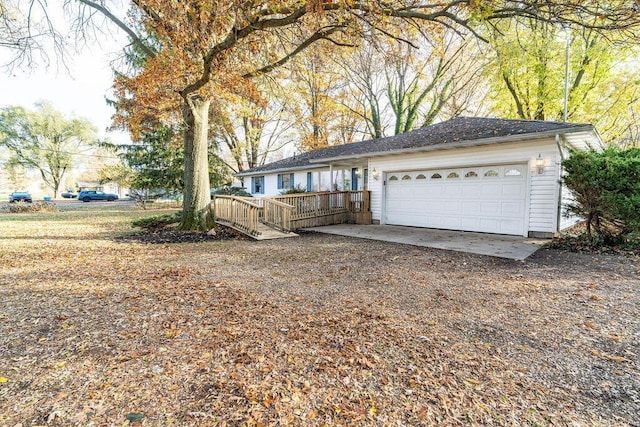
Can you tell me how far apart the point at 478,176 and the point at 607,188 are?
3158 mm

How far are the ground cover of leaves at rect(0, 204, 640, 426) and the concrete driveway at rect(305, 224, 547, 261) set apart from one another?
4.53 feet

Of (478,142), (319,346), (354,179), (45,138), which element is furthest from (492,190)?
(45,138)

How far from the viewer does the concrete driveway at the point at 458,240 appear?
6980 mm

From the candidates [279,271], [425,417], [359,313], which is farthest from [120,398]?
[279,271]

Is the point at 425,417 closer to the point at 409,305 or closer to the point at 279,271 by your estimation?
the point at 409,305

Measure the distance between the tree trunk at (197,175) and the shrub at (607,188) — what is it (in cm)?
1006

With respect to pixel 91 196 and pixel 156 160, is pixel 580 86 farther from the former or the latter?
pixel 91 196

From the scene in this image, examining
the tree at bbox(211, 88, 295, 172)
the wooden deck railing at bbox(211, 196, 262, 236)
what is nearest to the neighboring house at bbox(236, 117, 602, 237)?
the wooden deck railing at bbox(211, 196, 262, 236)

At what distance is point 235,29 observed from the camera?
6324mm

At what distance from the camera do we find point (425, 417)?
192cm

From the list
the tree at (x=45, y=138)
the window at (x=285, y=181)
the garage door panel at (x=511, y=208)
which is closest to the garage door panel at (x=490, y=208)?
the garage door panel at (x=511, y=208)

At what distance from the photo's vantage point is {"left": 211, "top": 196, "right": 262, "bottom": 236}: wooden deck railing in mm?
9359

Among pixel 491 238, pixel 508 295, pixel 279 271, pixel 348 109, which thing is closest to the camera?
pixel 508 295

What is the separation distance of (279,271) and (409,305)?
8.20 ft
